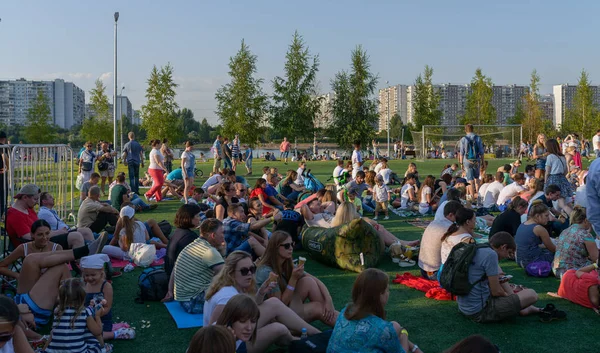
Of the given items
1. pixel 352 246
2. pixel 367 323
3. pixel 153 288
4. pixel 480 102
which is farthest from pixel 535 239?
pixel 480 102

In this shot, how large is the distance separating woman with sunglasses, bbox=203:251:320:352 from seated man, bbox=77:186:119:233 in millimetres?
5850

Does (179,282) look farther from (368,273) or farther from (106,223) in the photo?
(106,223)

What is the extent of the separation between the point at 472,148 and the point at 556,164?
3994 millimetres

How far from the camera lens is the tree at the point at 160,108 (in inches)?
1761

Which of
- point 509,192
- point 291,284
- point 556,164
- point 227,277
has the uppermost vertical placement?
point 556,164

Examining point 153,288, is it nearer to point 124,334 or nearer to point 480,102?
Result: point 124,334

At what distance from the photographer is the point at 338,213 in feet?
29.6

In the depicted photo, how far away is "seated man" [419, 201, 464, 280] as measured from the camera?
7.61 m

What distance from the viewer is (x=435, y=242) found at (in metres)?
7.70

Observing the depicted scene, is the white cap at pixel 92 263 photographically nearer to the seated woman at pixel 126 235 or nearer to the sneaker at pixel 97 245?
the sneaker at pixel 97 245

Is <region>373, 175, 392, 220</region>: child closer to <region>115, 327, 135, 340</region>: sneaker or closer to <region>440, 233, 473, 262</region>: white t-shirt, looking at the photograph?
<region>440, 233, 473, 262</region>: white t-shirt

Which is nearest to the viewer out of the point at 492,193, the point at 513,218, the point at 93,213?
the point at 513,218

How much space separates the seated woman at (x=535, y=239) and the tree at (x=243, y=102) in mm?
37834

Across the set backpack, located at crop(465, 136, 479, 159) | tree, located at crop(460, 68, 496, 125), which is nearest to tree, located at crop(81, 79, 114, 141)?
tree, located at crop(460, 68, 496, 125)
